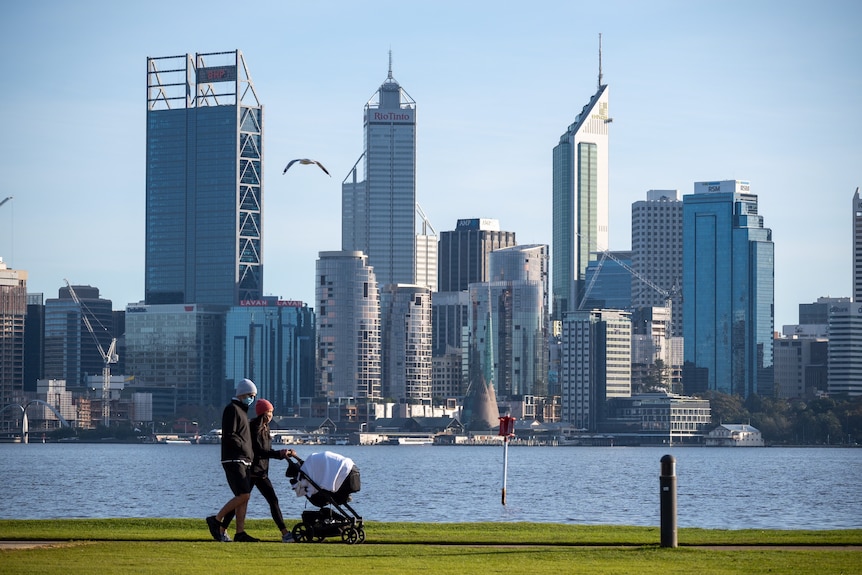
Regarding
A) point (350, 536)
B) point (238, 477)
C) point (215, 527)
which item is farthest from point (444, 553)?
point (215, 527)

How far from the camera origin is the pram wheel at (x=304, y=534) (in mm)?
28359

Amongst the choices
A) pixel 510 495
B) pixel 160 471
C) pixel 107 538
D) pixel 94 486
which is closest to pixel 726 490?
pixel 510 495

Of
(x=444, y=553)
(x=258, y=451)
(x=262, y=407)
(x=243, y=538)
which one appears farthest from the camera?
(x=258, y=451)

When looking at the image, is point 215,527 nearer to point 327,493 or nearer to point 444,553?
point 327,493

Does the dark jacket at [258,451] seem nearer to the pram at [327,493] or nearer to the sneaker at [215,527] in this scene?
the pram at [327,493]

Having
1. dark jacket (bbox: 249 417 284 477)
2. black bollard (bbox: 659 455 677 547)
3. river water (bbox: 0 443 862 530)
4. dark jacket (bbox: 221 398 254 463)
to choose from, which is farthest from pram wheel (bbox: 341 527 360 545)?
river water (bbox: 0 443 862 530)

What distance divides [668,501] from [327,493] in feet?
19.3

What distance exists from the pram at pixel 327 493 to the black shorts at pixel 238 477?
2.42 feet

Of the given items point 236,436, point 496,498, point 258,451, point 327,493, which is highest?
point 236,436

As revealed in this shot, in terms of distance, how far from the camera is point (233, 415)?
93.1 ft

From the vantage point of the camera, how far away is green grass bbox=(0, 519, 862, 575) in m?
23.6

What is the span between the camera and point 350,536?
2833cm

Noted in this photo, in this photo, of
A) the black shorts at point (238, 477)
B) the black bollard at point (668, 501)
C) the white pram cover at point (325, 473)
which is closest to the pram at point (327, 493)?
the white pram cover at point (325, 473)

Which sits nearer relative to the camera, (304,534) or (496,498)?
(304,534)
